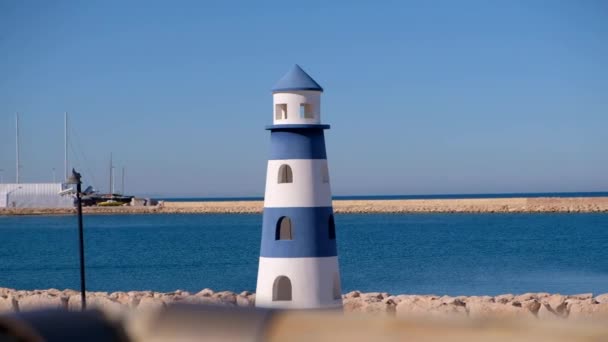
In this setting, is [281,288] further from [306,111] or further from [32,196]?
[32,196]

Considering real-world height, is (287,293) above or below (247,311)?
below

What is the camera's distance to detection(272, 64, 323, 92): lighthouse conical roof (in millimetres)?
10367

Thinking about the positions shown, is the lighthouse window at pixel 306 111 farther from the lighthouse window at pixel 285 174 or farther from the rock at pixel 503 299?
the rock at pixel 503 299

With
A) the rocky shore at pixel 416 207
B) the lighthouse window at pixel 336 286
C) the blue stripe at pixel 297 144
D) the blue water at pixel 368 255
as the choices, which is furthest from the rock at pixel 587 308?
the rocky shore at pixel 416 207

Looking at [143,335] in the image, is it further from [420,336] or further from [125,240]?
[125,240]

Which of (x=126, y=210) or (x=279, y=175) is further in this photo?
(x=126, y=210)

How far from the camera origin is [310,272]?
33.3 feet

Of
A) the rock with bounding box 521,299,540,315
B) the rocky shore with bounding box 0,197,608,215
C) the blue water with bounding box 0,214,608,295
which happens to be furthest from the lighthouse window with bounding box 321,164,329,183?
the rocky shore with bounding box 0,197,608,215

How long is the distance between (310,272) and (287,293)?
2.13 ft

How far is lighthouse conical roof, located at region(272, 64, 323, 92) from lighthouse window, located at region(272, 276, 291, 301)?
1.93 meters

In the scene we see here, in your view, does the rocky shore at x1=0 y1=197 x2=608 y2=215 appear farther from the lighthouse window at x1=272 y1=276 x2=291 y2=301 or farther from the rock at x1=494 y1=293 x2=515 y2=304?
the lighthouse window at x1=272 y1=276 x2=291 y2=301

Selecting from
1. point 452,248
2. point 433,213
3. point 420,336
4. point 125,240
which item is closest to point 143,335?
point 420,336

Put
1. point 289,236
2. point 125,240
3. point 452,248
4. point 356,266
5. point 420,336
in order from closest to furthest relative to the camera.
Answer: point 420,336
point 289,236
point 356,266
point 452,248
point 125,240

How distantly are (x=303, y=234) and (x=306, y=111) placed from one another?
1.28 m
